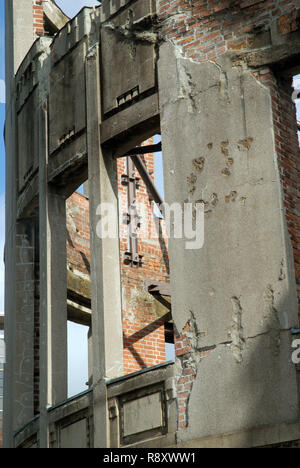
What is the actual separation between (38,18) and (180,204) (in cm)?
653

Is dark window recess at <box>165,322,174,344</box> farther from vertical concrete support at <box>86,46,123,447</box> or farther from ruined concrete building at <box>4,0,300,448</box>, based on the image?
vertical concrete support at <box>86,46,123,447</box>

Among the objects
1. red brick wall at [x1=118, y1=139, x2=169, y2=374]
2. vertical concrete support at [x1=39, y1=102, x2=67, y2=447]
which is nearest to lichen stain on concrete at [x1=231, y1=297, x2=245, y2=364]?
vertical concrete support at [x1=39, y1=102, x2=67, y2=447]

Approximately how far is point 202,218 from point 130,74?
2446 millimetres

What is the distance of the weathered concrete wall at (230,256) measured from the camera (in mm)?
9234

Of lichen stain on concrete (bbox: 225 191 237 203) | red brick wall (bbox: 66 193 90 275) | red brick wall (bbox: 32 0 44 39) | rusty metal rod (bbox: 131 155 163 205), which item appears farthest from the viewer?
rusty metal rod (bbox: 131 155 163 205)

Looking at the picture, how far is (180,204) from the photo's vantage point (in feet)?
34.5

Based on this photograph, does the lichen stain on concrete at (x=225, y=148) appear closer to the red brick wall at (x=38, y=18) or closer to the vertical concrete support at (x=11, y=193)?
the vertical concrete support at (x=11, y=193)

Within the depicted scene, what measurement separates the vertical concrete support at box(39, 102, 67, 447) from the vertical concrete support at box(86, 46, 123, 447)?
115 centimetres

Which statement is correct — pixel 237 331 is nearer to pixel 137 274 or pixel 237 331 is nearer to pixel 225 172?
pixel 225 172

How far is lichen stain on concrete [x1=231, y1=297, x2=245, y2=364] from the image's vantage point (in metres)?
9.43

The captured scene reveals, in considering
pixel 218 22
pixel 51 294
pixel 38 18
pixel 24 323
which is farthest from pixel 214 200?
pixel 38 18

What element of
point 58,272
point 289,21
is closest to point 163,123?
point 289,21

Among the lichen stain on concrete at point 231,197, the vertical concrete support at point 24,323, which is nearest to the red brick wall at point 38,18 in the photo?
the vertical concrete support at point 24,323

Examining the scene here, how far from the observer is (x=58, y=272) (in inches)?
492
